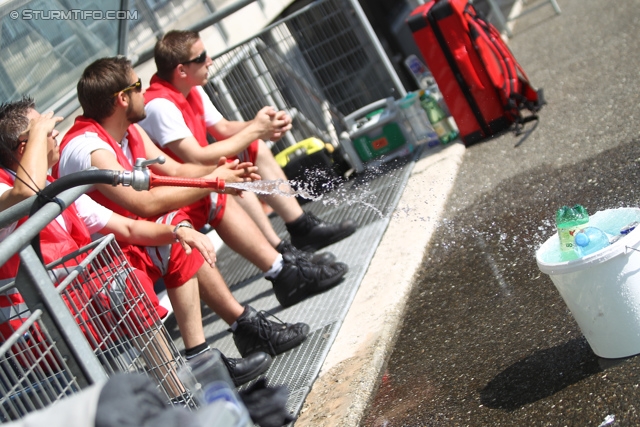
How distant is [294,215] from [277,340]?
4.86 feet

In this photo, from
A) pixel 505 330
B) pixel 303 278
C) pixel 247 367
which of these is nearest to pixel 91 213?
pixel 247 367

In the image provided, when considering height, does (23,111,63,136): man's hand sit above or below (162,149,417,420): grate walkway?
above

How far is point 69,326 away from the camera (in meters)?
2.27

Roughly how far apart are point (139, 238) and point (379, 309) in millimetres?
1354

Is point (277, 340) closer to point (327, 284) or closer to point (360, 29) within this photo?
point (327, 284)

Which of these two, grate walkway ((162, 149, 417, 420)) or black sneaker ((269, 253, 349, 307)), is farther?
black sneaker ((269, 253, 349, 307))

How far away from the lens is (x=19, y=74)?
222 inches

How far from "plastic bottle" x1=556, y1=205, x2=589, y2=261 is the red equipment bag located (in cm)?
356

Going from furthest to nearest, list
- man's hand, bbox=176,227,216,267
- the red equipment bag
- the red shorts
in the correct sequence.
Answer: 1. the red equipment bag
2. the red shorts
3. man's hand, bbox=176,227,216,267

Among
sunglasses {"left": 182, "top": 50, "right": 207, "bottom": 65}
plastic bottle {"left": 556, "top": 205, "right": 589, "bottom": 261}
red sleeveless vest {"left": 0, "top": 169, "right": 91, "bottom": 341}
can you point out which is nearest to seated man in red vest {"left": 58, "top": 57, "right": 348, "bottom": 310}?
red sleeveless vest {"left": 0, "top": 169, "right": 91, "bottom": 341}

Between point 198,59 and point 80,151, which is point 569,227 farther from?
point 198,59

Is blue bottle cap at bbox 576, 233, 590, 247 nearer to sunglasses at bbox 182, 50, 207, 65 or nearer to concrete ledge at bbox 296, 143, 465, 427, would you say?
concrete ledge at bbox 296, 143, 465, 427

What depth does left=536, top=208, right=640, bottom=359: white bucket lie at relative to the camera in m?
2.77

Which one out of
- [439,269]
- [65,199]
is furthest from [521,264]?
[65,199]
